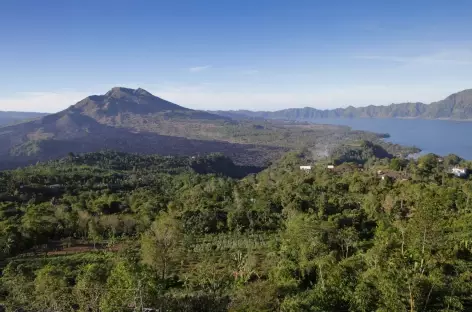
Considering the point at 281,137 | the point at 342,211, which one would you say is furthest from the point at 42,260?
the point at 281,137

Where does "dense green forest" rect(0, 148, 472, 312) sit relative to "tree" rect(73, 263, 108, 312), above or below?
below

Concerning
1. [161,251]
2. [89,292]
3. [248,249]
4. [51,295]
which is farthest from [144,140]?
[89,292]

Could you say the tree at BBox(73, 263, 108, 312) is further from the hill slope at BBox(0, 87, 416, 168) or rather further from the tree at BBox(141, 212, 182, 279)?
the hill slope at BBox(0, 87, 416, 168)

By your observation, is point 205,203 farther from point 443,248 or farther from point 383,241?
point 443,248

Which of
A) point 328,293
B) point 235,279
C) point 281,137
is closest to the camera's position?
point 328,293

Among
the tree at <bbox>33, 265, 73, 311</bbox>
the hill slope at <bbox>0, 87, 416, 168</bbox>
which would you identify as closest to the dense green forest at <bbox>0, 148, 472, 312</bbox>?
the tree at <bbox>33, 265, 73, 311</bbox>

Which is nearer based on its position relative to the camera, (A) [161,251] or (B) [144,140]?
(A) [161,251]

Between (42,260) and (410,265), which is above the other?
(410,265)

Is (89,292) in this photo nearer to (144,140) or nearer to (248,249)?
(248,249)
